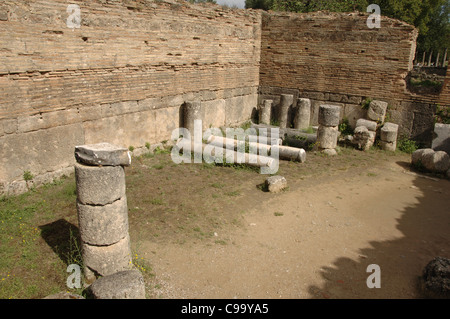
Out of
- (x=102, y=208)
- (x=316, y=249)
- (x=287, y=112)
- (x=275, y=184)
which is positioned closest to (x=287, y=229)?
(x=316, y=249)

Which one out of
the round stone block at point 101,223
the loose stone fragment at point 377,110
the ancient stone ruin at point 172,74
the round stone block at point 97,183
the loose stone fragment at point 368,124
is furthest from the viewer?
the loose stone fragment at point 377,110

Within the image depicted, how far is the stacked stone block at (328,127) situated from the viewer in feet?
38.9

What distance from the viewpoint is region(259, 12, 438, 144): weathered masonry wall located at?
1260 cm

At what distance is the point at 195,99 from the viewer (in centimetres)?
1270

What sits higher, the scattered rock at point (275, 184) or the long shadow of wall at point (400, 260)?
the scattered rock at point (275, 184)

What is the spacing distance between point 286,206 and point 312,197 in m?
0.90

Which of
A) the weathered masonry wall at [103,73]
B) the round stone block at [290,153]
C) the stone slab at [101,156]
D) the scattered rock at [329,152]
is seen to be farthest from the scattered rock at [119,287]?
the scattered rock at [329,152]

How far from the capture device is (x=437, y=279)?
5.27m

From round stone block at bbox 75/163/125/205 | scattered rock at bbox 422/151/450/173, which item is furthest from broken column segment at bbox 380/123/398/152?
round stone block at bbox 75/163/125/205

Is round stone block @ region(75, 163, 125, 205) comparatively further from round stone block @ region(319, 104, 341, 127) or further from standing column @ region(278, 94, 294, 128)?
standing column @ region(278, 94, 294, 128)

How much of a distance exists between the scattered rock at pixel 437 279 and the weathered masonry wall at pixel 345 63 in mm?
8408

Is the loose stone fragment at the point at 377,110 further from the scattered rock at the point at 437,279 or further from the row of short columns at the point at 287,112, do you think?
the scattered rock at the point at 437,279

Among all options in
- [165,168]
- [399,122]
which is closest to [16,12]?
[165,168]

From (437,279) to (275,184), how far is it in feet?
14.2
